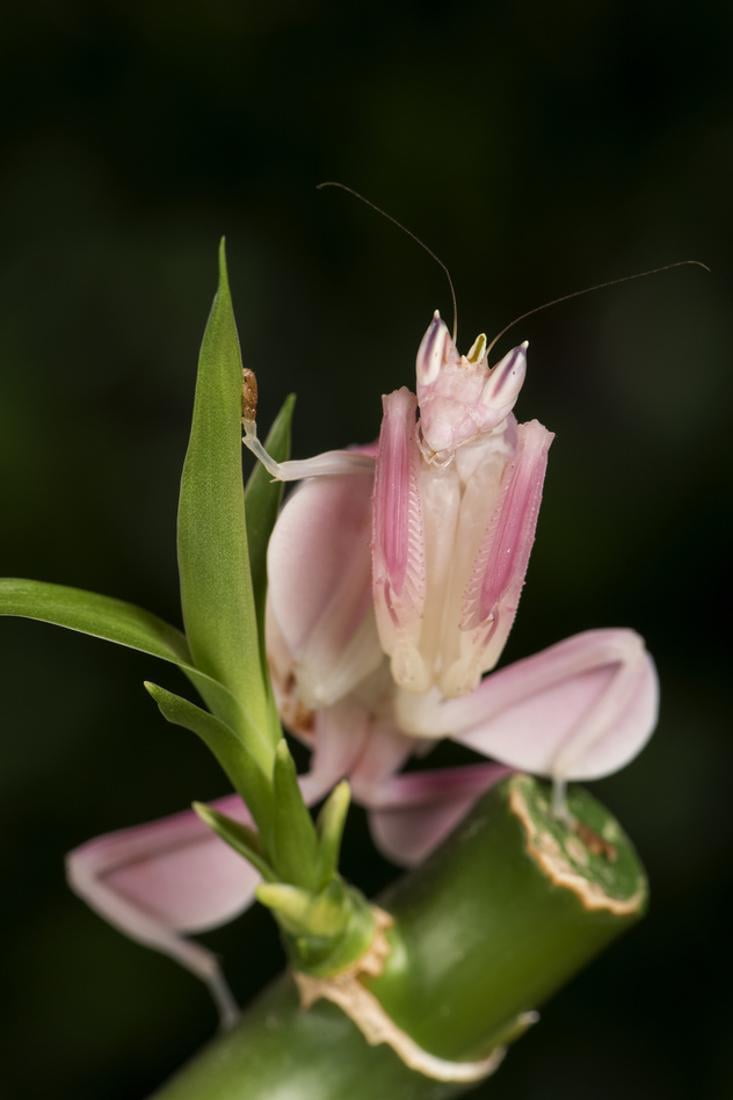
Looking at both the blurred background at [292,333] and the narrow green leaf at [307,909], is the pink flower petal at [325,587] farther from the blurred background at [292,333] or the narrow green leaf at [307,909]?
the blurred background at [292,333]

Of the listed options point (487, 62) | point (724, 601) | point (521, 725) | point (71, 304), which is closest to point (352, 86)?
point (487, 62)

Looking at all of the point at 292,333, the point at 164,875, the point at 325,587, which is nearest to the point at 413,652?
the point at 325,587

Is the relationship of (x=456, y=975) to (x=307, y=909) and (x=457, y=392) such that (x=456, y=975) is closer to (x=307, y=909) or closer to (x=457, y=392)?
(x=307, y=909)

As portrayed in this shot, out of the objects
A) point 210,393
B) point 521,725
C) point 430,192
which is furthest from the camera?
point 430,192

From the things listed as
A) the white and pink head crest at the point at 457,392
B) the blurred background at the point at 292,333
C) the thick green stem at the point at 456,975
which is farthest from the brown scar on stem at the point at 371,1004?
the blurred background at the point at 292,333

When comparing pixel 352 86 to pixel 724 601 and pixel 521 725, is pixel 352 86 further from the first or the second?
pixel 521 725

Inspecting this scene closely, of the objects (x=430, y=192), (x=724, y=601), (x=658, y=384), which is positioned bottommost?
(x=724, y=601)

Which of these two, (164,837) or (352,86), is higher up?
(352,86)
